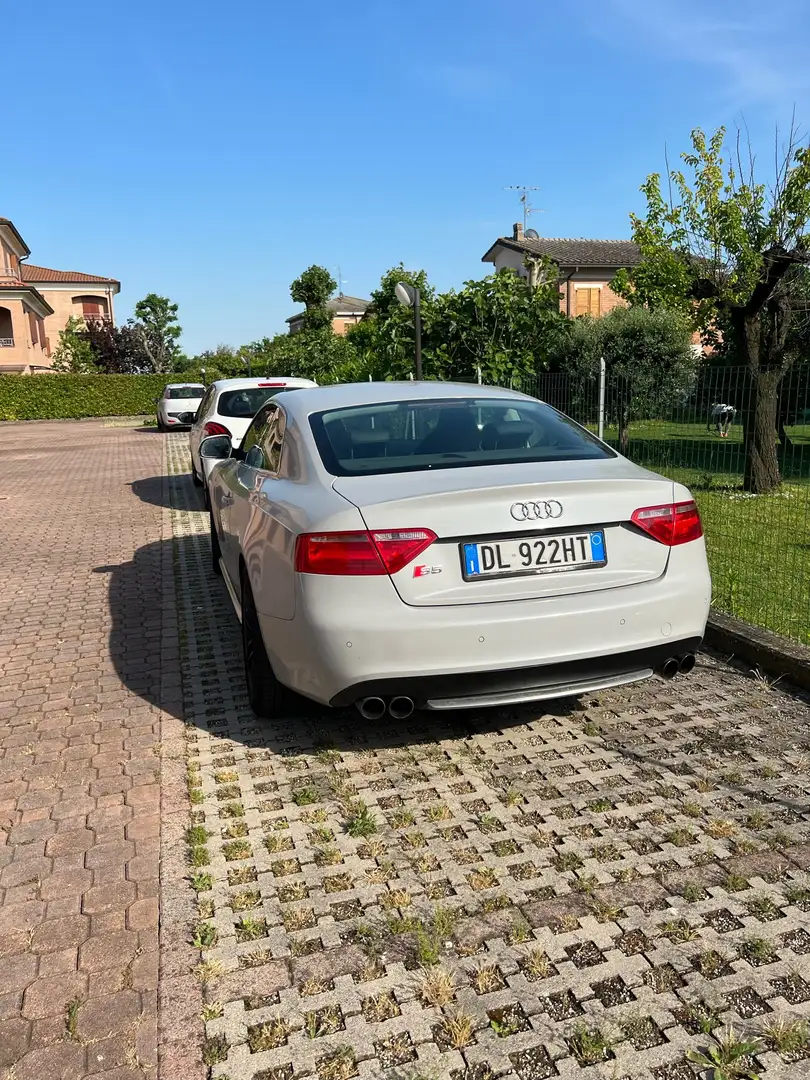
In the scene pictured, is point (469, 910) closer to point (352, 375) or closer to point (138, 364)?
point (352, 375)

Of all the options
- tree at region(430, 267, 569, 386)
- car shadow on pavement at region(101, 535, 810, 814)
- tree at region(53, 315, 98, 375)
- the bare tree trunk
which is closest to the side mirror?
car shadow on pavement at region(101, 535, 810, 814)

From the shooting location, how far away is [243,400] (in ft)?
37.7

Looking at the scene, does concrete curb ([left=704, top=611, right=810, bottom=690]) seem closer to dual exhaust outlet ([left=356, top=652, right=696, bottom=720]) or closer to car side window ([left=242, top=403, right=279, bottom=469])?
dual exhaust outlet ([left=356, top=652, right=696, bottom=720])

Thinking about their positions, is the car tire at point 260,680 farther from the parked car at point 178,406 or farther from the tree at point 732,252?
the parked car at point 178,406

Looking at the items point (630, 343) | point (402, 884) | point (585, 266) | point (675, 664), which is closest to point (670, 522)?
point (675, 664)

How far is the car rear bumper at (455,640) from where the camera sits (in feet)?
10.8

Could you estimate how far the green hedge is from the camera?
124 ft

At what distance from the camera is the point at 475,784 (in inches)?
142

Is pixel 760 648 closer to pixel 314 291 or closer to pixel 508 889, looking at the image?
pixel 508 889

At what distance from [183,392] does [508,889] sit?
28.5 m

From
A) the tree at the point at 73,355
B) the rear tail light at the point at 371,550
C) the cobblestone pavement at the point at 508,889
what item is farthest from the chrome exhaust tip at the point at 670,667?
the tree at the point at 73,355

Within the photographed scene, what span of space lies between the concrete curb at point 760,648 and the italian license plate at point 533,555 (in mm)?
1705

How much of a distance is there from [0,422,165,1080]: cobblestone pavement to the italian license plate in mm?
1583

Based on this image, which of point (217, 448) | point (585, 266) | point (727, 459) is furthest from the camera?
point (585, 266)
